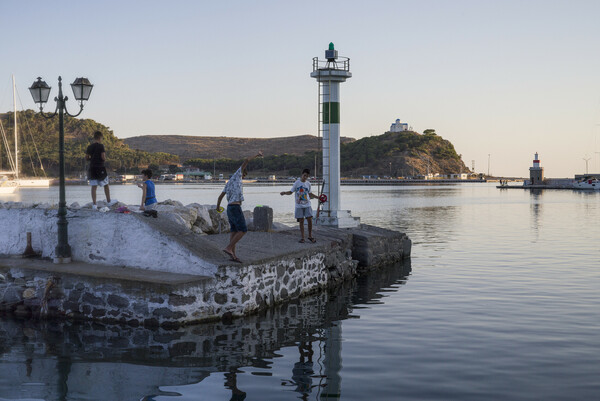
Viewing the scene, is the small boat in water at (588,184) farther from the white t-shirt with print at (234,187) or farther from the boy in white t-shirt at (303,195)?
the white t-shirt with print at (234,187)

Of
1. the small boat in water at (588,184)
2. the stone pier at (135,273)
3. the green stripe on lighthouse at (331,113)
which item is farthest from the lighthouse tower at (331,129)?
the small boat in water at (588,184)

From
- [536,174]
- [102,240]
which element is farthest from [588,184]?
[102,240]

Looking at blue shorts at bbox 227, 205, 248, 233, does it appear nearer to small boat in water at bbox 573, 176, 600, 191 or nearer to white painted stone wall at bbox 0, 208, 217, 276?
white painted stone wall at bbox 0, 208, 217, 276

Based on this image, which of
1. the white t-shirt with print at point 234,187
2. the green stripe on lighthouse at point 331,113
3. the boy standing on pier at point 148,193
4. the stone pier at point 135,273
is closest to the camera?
the stone pier at point 135,273

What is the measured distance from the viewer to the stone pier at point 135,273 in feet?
33.8

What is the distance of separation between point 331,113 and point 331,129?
1.61ft

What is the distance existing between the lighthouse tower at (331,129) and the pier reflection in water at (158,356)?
767 cm

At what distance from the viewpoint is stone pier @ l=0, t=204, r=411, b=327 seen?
10305 millimetres

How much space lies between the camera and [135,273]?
10898 millimetres

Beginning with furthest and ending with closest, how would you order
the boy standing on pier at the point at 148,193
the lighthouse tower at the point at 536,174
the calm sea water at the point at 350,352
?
the lighthouse tower at the point at 536,174 → the boy standing on pier at the point at 148,193 → the calm sea water at the point at 350,352

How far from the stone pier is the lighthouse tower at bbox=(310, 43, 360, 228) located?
588 cm

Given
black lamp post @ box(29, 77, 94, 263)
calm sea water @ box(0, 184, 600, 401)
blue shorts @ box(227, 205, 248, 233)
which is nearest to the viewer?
calm sea water @ box(0, 184, 600, 401)

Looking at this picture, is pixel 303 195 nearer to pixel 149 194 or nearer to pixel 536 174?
pixel 149 194

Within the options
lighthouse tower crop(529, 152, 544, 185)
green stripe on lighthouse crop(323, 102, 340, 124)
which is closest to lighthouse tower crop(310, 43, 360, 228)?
green stripe on lighthouse crop(323, 102, 340, 124)
